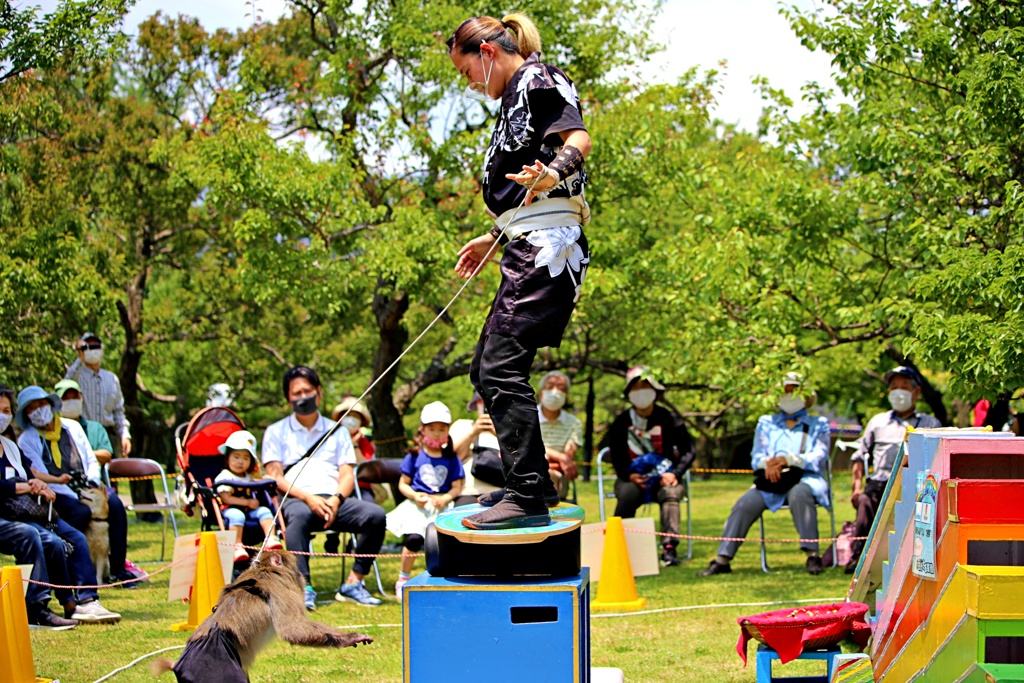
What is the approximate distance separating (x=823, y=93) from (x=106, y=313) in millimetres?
7217

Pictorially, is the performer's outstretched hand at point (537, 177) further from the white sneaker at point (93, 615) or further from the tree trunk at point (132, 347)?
the tree trunk at point (132, 347)

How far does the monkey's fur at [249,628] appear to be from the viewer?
3.91 meters

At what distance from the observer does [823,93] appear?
9.13 metres

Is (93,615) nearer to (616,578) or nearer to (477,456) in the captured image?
(477,456)

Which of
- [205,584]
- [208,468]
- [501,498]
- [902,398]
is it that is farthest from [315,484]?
[902,398]

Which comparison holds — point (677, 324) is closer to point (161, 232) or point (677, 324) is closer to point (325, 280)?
point (325, 280)

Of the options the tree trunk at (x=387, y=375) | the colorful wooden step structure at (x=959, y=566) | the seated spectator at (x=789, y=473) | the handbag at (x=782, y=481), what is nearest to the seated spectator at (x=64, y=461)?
the seated spectator at (x=789, y=473)

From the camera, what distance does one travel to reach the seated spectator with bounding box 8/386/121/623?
19.9ft

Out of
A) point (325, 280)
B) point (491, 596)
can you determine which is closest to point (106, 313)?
point (325, 280)

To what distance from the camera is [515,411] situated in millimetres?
3629

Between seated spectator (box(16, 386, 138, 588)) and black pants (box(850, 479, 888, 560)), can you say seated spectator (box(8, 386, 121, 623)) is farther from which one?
black pants (box(850, 479, 888, 560))

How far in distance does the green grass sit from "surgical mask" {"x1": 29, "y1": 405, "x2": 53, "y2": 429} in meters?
1.24

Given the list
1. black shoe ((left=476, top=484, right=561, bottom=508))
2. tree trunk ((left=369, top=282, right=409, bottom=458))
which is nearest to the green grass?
black shoe ((left=476, top=484, right=561, bottom=508))

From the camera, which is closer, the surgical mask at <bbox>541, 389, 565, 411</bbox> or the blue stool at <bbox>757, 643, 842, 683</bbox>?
the blue stool at <bbox>757, 643, 842, 683</bbox>
